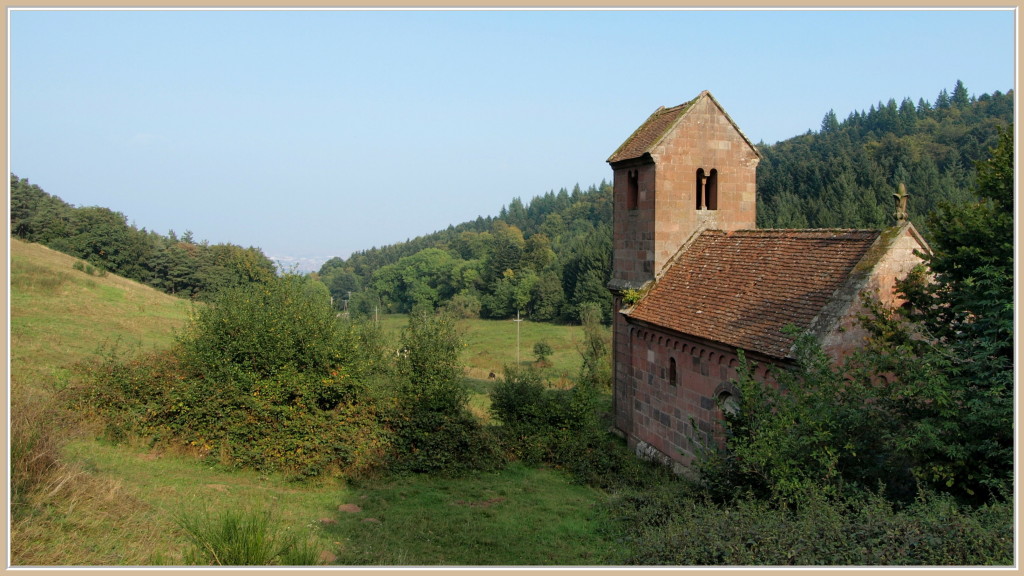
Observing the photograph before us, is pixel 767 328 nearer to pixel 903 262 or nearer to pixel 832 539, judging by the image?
pixel 903 262

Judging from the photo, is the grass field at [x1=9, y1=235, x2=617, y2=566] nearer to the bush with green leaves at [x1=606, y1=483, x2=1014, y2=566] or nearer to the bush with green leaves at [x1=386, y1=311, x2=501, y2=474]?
the bush with green leaves at [x1=386, y1=311, x2=501, y2=474]

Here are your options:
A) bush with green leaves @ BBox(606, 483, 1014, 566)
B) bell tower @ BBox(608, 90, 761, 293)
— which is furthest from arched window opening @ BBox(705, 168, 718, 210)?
bush with green leaves @ BBox(606, 483, 1014, 566)

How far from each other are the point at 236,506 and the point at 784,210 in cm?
7403

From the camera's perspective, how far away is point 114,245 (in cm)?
5891

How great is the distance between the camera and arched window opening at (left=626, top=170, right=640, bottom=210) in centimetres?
2191

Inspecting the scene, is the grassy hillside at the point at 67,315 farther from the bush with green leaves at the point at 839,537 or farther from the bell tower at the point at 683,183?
the bush with green leaves at the point at 839,537

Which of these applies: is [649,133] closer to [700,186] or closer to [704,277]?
[700,186]

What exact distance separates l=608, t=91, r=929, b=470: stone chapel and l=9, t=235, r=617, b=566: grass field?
333cm

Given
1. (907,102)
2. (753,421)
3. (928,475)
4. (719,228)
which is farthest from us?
(907,102)

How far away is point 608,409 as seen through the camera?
89.6ft

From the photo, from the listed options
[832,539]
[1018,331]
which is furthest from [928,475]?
[832,539]

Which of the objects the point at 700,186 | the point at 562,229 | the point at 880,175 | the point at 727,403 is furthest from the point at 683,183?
the point at 562,229

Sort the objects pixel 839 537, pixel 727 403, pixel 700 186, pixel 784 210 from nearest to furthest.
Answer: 1. pixel 839 537
2. pixel 727 403
3. pixel 700 186
4. pixel 784 210

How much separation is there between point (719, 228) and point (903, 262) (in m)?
7.06
